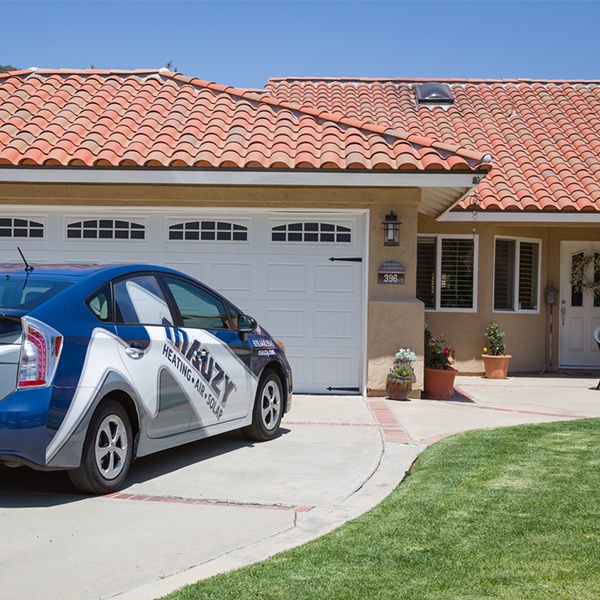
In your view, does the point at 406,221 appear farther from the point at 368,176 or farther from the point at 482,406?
the point at 482,406

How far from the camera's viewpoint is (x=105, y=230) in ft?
38.7

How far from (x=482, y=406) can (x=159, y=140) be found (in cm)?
551

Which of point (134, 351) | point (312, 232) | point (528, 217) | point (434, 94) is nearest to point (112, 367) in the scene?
point (134, 351)

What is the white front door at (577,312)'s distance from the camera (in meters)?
15.8

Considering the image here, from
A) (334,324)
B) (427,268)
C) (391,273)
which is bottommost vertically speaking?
(334,324)

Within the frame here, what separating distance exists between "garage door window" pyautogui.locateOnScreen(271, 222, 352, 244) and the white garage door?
1 centimetres

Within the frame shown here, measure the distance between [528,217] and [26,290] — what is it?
381 inches

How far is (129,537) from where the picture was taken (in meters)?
5.15

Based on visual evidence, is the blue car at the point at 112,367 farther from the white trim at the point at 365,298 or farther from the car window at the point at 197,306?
the white trim at the point at 365,298

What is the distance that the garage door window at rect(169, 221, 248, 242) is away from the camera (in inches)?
462

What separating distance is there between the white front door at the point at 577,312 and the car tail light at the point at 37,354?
11909mm

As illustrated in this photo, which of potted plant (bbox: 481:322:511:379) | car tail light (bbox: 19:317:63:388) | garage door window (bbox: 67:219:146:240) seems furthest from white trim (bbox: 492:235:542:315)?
car tail light (bbox: 19:317:63:388)

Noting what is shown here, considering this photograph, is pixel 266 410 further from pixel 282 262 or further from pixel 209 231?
pixel 209 231

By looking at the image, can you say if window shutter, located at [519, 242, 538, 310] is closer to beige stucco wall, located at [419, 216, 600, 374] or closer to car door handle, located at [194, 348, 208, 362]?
beige stucco wall, located at [419, 216, 600, 374]
